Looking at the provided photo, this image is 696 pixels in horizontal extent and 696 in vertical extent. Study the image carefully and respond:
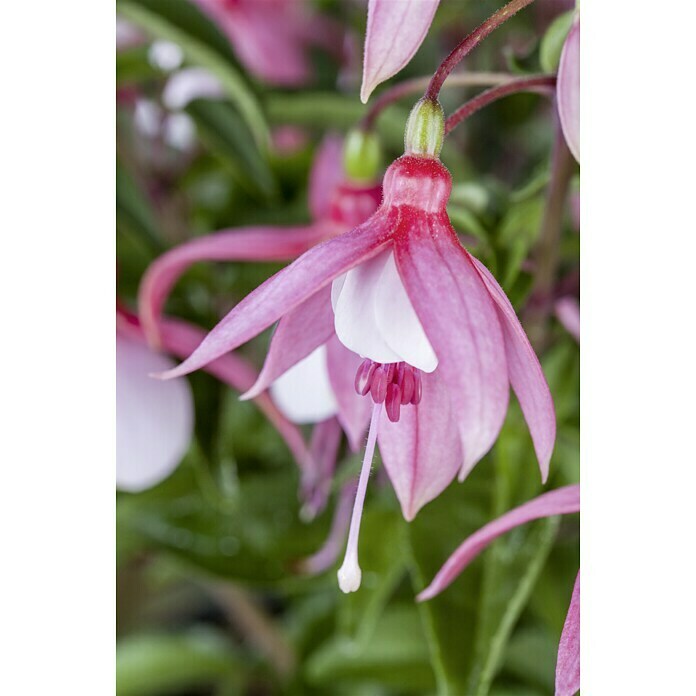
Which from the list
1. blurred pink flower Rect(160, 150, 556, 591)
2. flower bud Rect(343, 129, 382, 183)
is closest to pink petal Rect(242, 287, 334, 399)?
blurred pink flower Rect(160, 150, 556, 591)

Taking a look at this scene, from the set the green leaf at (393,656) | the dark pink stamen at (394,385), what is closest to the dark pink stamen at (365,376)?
the dark pink stamen at (394,385)

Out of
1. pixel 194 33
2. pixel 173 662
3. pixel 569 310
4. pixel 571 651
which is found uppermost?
pixel 194 33

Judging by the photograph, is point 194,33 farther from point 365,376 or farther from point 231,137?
point 365,376

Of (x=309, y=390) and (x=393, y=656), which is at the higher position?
(x=309, y=390)

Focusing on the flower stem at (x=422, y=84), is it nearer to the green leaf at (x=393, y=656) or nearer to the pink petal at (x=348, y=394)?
the pink petal at (x=348, y=394)

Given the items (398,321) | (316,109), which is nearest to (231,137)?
(316,109)
